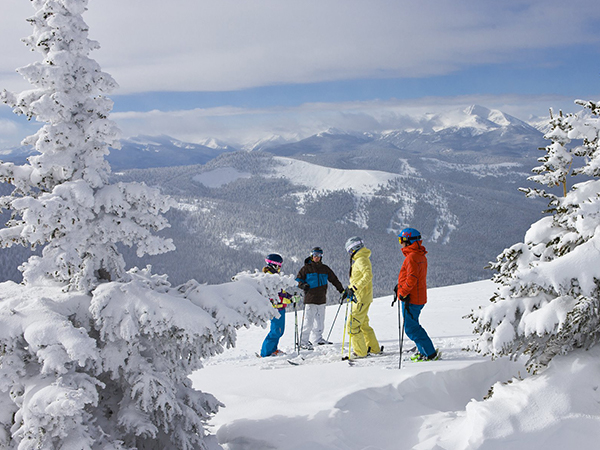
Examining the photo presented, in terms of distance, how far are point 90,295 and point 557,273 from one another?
4599 mm

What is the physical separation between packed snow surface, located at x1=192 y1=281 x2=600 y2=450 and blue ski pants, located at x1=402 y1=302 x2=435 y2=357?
0.36 m

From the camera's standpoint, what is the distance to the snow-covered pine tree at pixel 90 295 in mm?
3811

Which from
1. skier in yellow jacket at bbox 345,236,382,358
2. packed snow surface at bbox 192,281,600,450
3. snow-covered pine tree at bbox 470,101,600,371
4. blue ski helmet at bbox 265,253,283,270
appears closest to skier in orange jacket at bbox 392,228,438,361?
packed snow surface at bbox 192,281,600,450

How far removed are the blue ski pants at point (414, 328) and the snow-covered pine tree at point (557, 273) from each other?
2205 mm

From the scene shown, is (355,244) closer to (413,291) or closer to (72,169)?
(413,291)

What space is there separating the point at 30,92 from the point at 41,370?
2647 mm

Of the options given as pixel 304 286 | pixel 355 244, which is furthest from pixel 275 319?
pixel 355 244

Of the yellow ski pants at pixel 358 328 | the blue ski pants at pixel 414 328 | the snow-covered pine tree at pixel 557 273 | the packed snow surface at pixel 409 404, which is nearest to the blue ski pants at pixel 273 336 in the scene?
the packed snow surface at pixel 409 404

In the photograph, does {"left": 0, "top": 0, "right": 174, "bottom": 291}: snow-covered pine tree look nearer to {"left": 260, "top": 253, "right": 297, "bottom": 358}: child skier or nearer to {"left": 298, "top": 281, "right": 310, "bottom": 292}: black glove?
{"left": 260, "top": 253, "right": 297, "bottom": 358}: child skier

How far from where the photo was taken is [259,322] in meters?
4.52

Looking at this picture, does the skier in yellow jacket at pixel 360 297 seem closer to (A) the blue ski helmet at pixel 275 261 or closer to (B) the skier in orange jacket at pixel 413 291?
(B) the skier in orange jacket at pixel 413 291

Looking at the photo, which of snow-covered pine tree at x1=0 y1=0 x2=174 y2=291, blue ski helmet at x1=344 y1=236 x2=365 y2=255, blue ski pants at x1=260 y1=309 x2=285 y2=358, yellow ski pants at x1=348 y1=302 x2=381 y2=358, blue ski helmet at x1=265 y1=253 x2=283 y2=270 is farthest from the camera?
blue ski pants at x1=260 y1=309 x2=285 y2=358

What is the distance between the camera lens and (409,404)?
560 cm

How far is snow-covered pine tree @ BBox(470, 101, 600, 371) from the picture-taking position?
4.21 m
